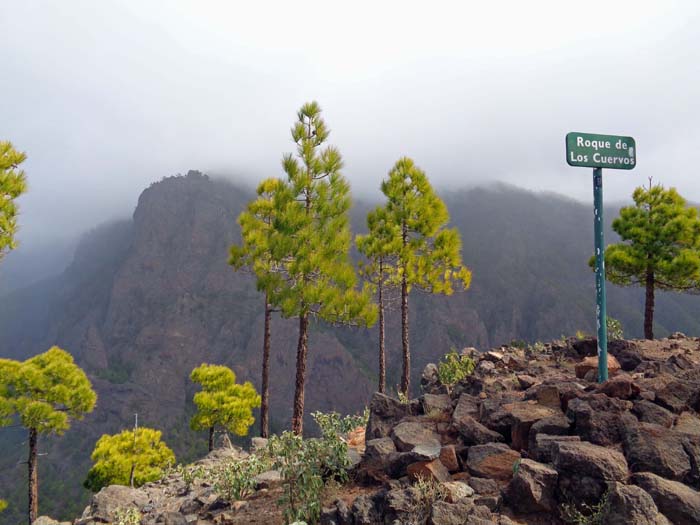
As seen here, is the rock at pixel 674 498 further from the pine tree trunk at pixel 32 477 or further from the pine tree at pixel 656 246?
the pine tree trunk at pixel 32 477

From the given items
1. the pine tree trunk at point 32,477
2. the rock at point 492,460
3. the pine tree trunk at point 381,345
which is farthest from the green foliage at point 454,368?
the pine tree trunk at point 32,477

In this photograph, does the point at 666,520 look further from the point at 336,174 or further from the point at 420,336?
the point at 420,336

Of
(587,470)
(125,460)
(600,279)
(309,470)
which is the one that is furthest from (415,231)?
(125,460)

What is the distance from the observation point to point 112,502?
10.3 metres

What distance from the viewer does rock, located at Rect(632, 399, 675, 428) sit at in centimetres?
600

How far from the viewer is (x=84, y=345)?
16162 cm

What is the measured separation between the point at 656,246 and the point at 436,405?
17.7m

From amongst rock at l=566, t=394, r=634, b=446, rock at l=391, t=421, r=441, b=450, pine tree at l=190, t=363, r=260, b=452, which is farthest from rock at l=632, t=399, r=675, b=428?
pine tree at l=190, t=363, r=260, b=452

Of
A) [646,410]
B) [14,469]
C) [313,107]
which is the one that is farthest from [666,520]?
[14,469]

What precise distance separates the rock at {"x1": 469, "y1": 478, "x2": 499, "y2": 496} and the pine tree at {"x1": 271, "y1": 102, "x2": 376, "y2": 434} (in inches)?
374

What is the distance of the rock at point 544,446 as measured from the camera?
5.56 m

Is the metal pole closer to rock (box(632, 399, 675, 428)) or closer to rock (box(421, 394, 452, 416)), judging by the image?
rock (box(632, 399, 675, 428))

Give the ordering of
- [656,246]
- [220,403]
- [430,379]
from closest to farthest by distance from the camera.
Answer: [430,379] < [656,246] < [220,403]

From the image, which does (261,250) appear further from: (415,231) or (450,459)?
(450,459)
